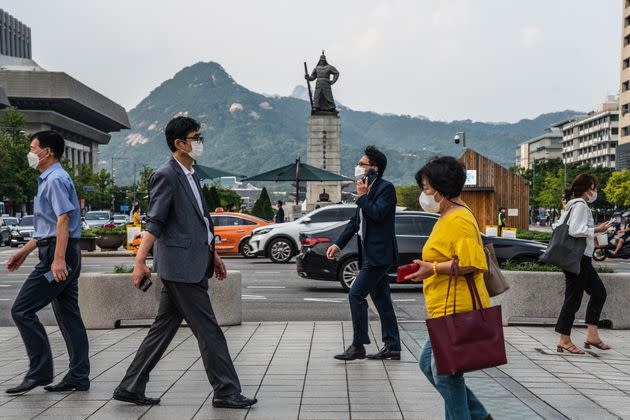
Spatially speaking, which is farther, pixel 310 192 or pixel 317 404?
pixel 310 192

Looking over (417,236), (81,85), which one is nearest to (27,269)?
(417,236)

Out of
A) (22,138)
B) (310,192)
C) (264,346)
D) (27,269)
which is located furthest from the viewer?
(22,138)

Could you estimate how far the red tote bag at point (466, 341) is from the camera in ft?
14.7

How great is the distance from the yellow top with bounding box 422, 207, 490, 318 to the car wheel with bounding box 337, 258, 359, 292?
10486 millimetres

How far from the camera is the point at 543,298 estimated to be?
10.4 meters

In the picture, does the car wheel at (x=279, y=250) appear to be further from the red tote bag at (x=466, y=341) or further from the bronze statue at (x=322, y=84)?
the bronze statue at (x=322, y=84)

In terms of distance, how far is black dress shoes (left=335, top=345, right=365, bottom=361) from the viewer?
7.89 metres

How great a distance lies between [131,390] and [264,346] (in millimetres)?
2913

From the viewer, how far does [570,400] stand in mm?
6309

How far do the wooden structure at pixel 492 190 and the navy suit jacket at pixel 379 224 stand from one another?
34.8 m

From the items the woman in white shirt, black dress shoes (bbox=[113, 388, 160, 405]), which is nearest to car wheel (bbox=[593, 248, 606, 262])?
the woman in white shirt

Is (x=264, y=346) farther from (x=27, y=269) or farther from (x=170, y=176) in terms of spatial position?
(x=27, y=269)

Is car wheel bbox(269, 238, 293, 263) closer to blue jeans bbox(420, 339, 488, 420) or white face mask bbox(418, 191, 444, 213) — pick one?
white face mask bbox(418, 191, 444, 213)

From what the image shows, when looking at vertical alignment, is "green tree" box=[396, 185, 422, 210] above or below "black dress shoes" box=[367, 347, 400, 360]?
above
